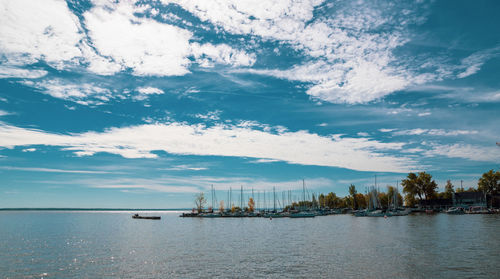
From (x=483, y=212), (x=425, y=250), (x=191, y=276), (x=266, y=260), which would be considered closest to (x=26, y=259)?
(x=191, y=276)

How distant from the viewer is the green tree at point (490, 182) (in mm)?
184500

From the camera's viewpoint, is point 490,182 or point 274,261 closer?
point 274,261

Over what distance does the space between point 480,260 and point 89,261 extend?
50663 millimetres

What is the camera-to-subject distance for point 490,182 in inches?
7333

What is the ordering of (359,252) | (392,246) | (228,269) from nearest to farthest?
(228,269) → (359,252) → (392,246)

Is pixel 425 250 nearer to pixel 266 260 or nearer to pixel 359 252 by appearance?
pixel 359 252

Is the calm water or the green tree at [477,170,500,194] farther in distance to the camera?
the green tree at [477,170,500,194]

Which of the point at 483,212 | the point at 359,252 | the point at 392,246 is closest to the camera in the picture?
the point at 359,252

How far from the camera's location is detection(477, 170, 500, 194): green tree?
7264 inches

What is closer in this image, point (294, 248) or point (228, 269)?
point (228, 269)

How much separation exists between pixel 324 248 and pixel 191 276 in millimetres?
26177

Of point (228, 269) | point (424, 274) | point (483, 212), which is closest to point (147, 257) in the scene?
point (228, 269)

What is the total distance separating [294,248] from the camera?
5550 cm

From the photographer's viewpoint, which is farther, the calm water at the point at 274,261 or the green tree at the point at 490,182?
the green tree at the point at 490,182
